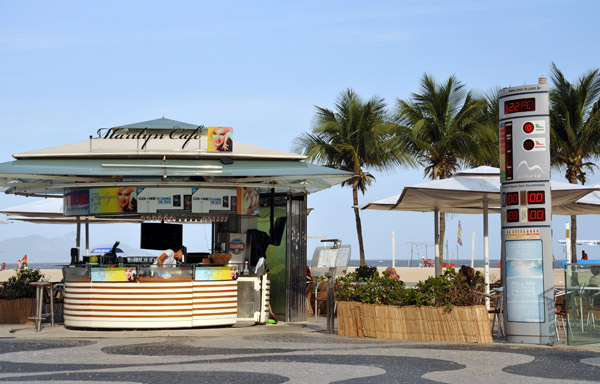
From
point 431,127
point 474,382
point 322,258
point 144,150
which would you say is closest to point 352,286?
point 322,258

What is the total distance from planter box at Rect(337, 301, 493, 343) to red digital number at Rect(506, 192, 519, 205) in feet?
5.63

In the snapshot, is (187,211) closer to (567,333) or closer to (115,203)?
(115,203)

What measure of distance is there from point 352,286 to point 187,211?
135 inches

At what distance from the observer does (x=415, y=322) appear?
42.2ft

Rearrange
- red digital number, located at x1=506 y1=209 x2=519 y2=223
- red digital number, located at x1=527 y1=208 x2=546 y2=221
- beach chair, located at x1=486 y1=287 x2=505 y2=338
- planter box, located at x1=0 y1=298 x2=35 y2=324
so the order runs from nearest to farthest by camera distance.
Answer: red digital number, located at x1=527 y1=208 x2=546 y2=221, red digital number, located at x1=506 y1=209 x2=519 y2=223, beach chair, located at x1=486 y1=287 x2=505 y2=338, planter box, located at x1=0 y1=298 x2=35 y2=324

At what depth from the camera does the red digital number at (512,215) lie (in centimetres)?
1288

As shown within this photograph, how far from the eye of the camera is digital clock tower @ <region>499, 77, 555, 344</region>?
12.6m

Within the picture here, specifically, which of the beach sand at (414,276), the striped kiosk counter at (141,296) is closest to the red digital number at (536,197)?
the striped kiosk counter at (141,296)

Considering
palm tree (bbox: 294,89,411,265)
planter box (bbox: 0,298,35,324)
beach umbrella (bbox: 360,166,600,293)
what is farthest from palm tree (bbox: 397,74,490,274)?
planter box (bbox: 0,298,35,324)

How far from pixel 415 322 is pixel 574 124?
16545 millimetres

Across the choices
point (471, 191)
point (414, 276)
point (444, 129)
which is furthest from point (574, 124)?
point (414, 276)

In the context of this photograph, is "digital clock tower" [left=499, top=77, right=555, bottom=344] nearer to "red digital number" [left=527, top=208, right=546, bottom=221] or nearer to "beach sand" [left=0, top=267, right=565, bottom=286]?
"red digital number" [left=527, top=208, right=546, bottom=221]

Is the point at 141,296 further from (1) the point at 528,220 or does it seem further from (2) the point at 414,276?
(2) the point at 414,276

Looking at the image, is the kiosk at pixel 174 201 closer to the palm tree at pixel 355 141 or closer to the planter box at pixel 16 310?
the planter box at pixel 16 310
